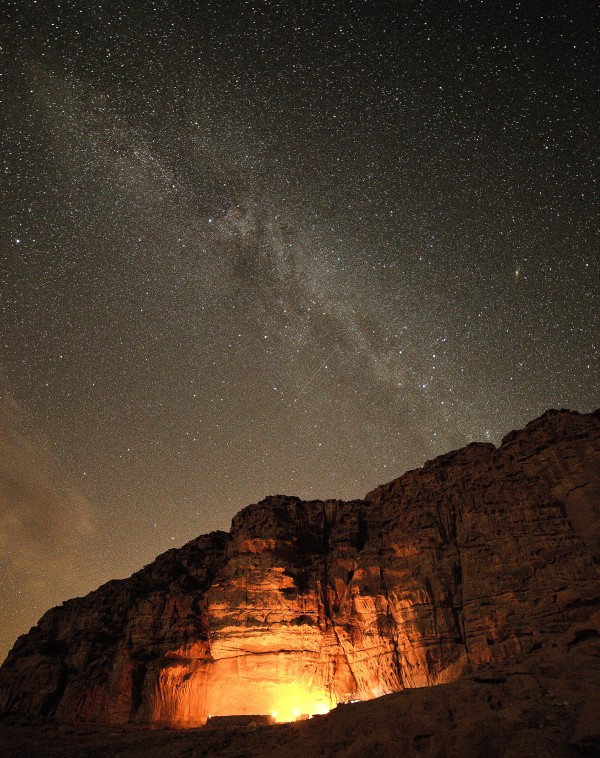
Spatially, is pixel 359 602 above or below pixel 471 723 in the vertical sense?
above

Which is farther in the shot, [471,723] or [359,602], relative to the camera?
[359,602]

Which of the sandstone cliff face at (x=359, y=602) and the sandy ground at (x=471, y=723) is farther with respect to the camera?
the sandstone cliff face at (x=359, y=602)

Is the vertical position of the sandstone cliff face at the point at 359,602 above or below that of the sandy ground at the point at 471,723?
above

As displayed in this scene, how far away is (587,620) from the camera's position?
26.6m

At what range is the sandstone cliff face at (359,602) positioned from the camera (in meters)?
32.0

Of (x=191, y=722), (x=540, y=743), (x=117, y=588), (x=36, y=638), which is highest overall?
(x=117, y=588)

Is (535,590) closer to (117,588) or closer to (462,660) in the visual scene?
(462,660)

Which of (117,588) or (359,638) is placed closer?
(359,638)

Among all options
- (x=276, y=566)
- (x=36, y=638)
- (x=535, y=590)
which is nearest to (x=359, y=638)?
(x=276, y=566)

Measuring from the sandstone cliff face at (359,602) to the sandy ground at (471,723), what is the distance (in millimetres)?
5740

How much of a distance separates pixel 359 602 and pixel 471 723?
20135 millimetres

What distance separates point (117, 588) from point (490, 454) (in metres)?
41.2

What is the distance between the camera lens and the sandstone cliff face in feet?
105

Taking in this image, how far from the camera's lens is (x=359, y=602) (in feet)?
124
